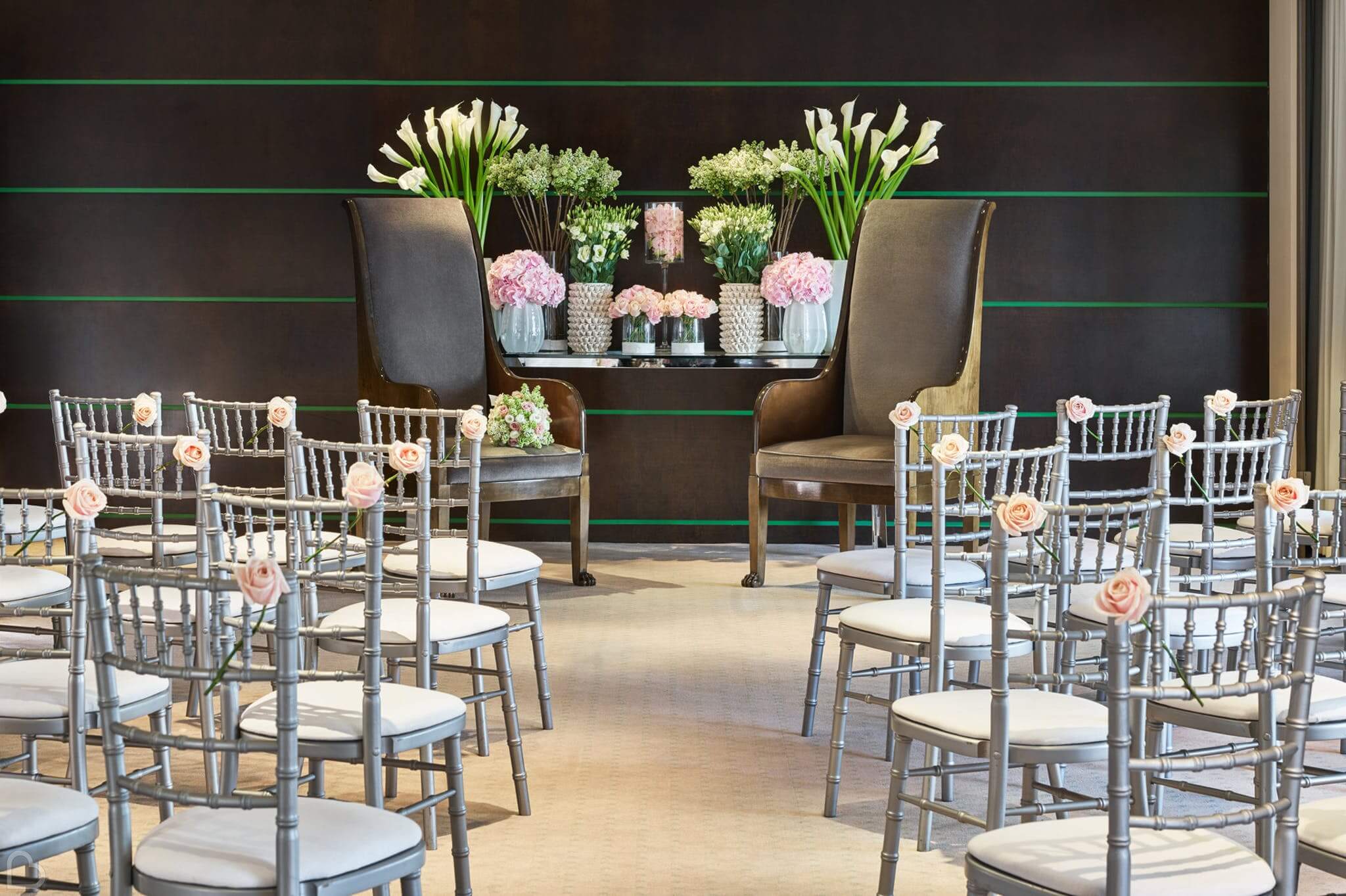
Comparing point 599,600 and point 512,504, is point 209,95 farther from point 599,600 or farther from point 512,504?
point 599,600

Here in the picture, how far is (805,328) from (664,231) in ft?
2.41

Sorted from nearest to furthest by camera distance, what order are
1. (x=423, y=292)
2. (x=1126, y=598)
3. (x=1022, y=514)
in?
(x=1126, y=598) < (x=1022, y=514) < (x=423, y=292)

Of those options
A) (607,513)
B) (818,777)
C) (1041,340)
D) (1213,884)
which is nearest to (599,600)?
(607,513)

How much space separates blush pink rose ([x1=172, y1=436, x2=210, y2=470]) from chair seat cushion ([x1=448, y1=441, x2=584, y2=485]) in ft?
7.76

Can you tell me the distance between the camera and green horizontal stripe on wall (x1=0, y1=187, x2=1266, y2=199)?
22.3ft

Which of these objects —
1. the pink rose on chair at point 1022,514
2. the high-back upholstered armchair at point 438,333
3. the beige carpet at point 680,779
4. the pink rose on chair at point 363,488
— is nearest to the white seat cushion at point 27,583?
the beige carpet at point 680,779

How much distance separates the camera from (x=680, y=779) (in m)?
3.43

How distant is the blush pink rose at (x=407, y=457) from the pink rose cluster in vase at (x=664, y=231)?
141 inches

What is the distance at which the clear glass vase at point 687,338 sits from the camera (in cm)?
618

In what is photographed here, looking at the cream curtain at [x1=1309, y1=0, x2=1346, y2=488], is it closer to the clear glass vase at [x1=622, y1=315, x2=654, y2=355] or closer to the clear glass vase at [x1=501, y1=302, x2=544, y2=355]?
the clear glass vase at [x1=622, y1=315, x2=654, y2=355]

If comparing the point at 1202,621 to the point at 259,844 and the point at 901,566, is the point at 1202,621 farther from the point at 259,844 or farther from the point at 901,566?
the point at 259,844

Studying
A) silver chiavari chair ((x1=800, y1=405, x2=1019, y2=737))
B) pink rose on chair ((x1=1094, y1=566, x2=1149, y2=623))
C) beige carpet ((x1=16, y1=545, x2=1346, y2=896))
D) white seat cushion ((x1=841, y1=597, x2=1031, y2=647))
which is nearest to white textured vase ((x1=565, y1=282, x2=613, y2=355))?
beige carpet ((x1=16, y1=545, x2=1346, y2=896))

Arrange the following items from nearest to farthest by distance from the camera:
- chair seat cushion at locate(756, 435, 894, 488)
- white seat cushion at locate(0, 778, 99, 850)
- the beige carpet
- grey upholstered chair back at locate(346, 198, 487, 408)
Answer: white seat cushion at locate(0, 778, 99, 850) → the beige carpet → chair seat cushion at locate(756, 435, 894, 488) → grey upholstered chair back at locate(346, 198, 487, 408)

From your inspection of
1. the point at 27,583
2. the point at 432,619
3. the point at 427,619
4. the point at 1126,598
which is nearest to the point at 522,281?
the point at 27,583
